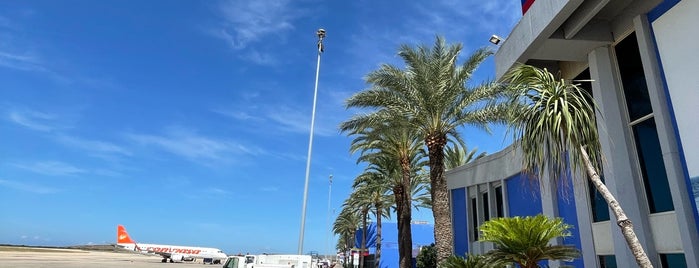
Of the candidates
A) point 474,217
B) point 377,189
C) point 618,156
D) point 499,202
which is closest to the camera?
point 618,156

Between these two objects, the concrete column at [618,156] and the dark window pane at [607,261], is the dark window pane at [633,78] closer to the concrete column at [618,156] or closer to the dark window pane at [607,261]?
the concrete column at [618,156]

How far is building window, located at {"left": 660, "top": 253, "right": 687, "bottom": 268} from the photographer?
27.9 feet

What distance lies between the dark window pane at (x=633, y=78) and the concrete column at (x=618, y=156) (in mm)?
148


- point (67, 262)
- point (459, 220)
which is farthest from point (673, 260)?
point (67, 262)

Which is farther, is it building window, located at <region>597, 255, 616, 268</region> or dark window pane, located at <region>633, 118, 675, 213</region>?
building window, located at <region>597, 255, 616, 268</region>

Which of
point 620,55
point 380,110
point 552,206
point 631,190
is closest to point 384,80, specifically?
point 380,110

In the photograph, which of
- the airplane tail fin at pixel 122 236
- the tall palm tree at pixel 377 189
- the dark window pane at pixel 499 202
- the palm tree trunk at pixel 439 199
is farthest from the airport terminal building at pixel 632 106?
the airplane tail fin at pixel 122 236

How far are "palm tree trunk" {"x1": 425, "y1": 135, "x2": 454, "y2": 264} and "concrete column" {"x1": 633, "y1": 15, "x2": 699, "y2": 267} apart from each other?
31.2ft

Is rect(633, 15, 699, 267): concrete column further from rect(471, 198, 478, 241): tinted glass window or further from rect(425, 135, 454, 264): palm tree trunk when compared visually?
rect(471, 198, 478, 241): tinted glass window

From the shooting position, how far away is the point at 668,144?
337 inches

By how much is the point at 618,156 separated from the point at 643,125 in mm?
838

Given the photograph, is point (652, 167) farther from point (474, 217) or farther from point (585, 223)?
point (474, 217)

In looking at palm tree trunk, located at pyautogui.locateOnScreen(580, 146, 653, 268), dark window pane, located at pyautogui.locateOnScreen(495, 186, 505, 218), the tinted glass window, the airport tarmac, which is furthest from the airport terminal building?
the airport tarmac

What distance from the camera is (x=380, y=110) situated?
19703mm
